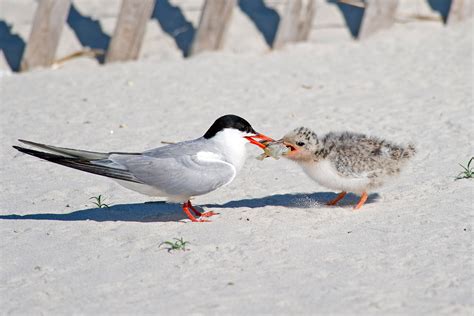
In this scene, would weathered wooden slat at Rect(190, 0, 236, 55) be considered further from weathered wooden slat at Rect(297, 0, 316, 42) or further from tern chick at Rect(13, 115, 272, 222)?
tern chick at Rect(13, 115, 272, 222)

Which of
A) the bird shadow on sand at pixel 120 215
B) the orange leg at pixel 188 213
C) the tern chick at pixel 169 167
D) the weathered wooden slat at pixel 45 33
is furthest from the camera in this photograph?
the weathered wooden slat at pixel 45 33

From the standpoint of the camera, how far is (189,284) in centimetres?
442

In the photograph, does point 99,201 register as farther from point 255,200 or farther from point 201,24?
point 201,24

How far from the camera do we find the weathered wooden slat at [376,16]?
9.79 metres

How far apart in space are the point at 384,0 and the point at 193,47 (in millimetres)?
2365

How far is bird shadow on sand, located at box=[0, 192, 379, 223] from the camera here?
5664 millimetres

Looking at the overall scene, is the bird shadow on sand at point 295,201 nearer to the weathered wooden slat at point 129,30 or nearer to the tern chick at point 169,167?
the tern chick at point 169,167

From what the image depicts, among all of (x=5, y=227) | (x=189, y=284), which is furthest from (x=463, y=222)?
(x=5, y=227)

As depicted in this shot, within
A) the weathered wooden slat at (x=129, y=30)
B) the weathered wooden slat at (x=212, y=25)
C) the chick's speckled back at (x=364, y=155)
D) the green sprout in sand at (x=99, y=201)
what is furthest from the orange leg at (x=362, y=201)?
the weathered wooden slat at (x=129, y=30)

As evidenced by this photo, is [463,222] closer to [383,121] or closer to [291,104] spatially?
[383,121]

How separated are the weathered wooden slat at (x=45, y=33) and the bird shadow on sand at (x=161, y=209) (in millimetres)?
3882

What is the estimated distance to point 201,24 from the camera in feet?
31.2

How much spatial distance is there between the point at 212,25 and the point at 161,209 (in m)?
4.02

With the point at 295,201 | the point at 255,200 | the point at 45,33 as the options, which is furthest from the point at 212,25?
the point at 295,201
